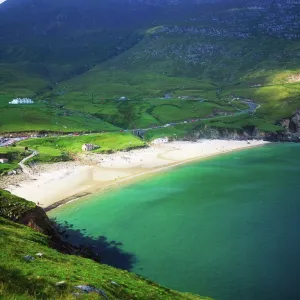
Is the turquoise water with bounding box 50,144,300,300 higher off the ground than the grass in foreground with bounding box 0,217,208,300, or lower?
lower

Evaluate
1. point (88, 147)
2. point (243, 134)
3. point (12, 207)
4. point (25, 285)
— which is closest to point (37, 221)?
point (12, 207)

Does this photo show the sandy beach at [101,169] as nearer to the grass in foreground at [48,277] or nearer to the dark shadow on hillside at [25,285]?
the grass in foreground at [48,277]

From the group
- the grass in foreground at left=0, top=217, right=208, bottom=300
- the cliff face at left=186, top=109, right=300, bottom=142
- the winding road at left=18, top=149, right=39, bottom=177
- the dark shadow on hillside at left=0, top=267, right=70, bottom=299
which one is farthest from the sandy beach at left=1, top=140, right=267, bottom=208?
the dark shadow on hillside at left=0, top=267, right=70, bottom=299

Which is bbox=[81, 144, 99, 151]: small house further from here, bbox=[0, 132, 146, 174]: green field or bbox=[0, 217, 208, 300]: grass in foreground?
bbox=[0, 217, 208, 300]: grass in foreground

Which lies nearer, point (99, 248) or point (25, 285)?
point (25, 285)

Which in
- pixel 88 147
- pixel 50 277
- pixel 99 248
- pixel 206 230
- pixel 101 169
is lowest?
pixel 206 230

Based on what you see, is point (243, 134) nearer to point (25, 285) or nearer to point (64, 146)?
point (64, 146)
